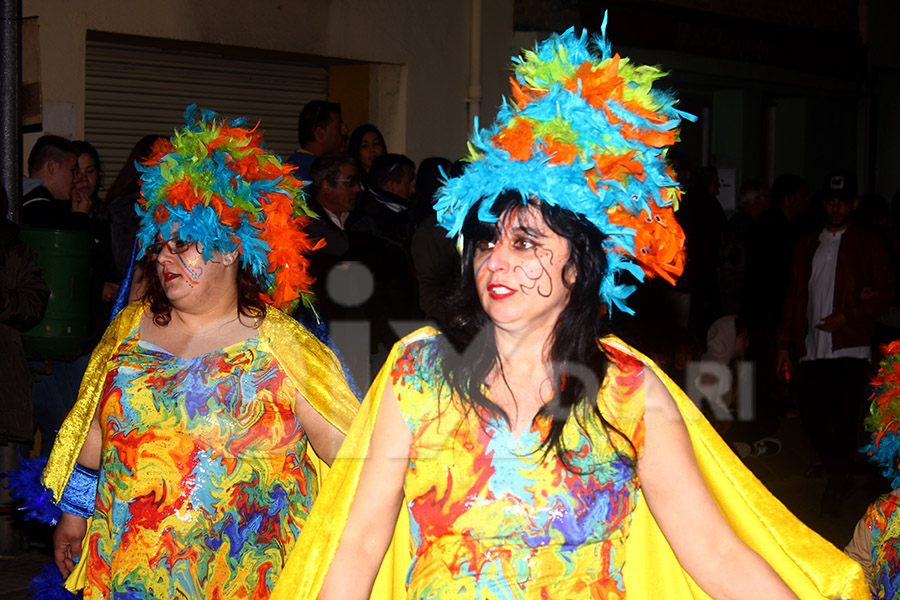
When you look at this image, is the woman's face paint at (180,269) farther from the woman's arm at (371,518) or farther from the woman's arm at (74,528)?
the woman's arm at (371,518)

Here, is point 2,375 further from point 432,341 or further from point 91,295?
point 432,341

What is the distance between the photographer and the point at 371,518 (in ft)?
8.59

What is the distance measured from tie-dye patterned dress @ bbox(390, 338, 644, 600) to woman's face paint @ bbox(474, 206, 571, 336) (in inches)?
8.3

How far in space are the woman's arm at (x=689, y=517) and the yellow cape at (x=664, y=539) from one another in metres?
0.12

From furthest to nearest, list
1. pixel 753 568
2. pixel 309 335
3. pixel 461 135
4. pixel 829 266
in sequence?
pixel 461 135 → pixel 829 266 → pixel 309 335 → pixel 753 568

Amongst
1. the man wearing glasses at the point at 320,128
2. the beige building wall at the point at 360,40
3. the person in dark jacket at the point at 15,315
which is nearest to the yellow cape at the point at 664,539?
the person in dark jacket at the point at 15,315

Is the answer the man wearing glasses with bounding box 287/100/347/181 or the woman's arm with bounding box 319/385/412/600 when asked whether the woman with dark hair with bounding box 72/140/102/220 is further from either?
the woman's arm with bounding box 319/385/412/600

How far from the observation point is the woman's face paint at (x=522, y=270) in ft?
8.67

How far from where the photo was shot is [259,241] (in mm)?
4086

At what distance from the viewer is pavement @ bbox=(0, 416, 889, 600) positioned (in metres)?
6.34

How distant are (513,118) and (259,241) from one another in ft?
5.16

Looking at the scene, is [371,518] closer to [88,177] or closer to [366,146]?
[88,177]

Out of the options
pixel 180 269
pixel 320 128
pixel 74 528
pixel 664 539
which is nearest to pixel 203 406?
pixel 180 269

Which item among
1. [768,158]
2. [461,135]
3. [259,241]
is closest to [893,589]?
[259,241]
